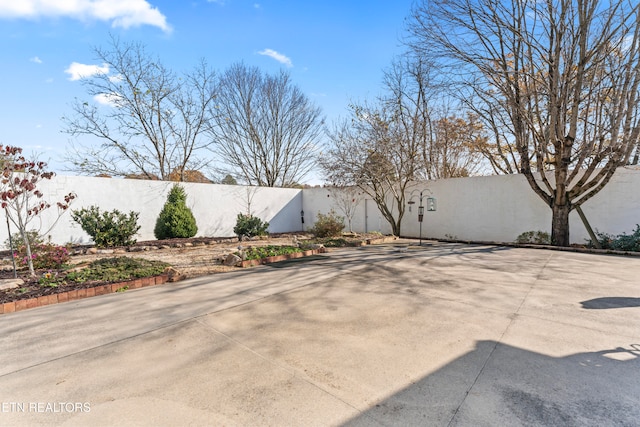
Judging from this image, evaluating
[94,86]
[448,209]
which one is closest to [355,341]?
[448,209]

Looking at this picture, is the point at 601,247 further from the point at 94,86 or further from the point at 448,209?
the point at 94,86

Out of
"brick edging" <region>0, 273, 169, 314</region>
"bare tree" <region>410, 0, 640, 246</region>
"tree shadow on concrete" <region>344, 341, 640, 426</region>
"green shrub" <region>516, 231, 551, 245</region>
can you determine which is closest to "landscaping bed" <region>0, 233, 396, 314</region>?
"brick edging" <region>0, 273, 169, 314</region>

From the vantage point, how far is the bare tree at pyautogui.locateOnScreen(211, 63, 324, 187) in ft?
53.9

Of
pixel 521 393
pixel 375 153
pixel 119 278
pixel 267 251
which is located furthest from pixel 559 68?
pixel 119 278


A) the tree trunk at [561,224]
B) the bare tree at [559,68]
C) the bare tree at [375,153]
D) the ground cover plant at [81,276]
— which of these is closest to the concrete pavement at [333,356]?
the ground cover plant at [81,276]

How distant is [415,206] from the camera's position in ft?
37.1

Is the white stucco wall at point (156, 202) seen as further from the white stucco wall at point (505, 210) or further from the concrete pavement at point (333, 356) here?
the concrete pavement at point (333, 356)

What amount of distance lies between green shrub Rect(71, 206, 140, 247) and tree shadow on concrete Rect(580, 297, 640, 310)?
10.2m

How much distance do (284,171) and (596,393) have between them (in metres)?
17.5

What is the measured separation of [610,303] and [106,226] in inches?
418

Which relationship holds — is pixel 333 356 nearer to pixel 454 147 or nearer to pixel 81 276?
pixel 81 276

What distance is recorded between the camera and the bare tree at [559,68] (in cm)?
664

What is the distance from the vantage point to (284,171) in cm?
1841

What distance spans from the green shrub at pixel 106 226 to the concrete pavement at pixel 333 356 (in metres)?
5.11
